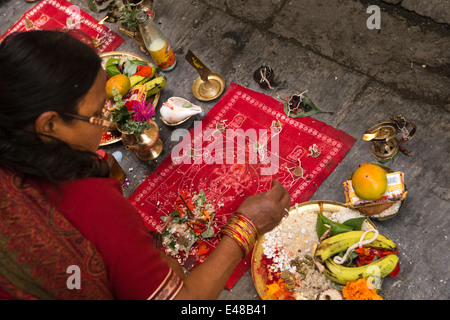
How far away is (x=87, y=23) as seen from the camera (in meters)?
2.92

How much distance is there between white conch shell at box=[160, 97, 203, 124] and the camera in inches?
85.7

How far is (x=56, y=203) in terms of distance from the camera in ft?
3.83

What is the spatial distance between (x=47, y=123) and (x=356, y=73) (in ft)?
5.95

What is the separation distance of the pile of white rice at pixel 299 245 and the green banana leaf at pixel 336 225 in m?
0.05

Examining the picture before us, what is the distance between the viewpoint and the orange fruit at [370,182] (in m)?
1.70

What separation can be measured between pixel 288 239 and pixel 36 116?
1.22m

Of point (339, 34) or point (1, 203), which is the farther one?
point (339, 34)

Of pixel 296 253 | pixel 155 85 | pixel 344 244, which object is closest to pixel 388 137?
pixel 344 244

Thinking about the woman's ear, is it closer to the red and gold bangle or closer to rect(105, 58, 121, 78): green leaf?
the red and gold bangle

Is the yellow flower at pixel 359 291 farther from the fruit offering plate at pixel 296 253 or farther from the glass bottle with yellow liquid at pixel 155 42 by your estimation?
the glass bottle with yellow liquid at pixel 155 42

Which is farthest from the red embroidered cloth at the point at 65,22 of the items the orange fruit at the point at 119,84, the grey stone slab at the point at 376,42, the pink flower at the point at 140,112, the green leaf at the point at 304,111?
the green leaf at the point at 304,111

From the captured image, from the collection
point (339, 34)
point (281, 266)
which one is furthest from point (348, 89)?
point (281, 266)

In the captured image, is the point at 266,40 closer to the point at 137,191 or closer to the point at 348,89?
the point at 348,89

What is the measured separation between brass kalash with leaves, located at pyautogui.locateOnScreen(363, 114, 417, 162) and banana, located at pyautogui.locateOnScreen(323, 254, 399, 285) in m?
0.57
